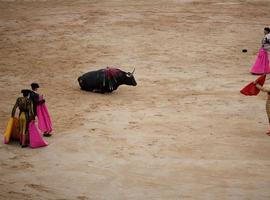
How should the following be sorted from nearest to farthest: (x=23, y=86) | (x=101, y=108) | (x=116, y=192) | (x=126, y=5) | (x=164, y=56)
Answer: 1. (x=116, y=192)
2. (x=101, y=108)
3. (x=23, y=86)
4. (x=164, y=56)
5. (x=126, y=5)

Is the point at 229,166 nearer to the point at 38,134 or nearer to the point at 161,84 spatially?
the point at 38,134

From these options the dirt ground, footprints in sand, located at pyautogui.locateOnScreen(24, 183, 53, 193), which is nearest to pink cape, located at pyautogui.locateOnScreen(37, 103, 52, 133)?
the dirt ground

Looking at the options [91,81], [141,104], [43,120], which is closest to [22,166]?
[43,120]

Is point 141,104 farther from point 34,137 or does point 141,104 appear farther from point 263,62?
point 263,62

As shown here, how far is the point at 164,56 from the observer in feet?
59.0

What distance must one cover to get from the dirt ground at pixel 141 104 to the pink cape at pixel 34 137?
18 centimetres

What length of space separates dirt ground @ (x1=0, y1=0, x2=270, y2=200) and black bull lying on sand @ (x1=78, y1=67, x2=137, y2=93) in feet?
0.95

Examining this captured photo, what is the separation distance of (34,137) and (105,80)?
415 cm

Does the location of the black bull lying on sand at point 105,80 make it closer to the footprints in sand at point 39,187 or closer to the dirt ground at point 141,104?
the dirt ground at point 141,104

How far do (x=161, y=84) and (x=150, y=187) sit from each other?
268 inches

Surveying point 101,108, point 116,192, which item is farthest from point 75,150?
point 101,108

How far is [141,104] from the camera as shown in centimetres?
1317

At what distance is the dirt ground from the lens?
8.69 m

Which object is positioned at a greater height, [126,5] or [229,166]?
[126,5]
